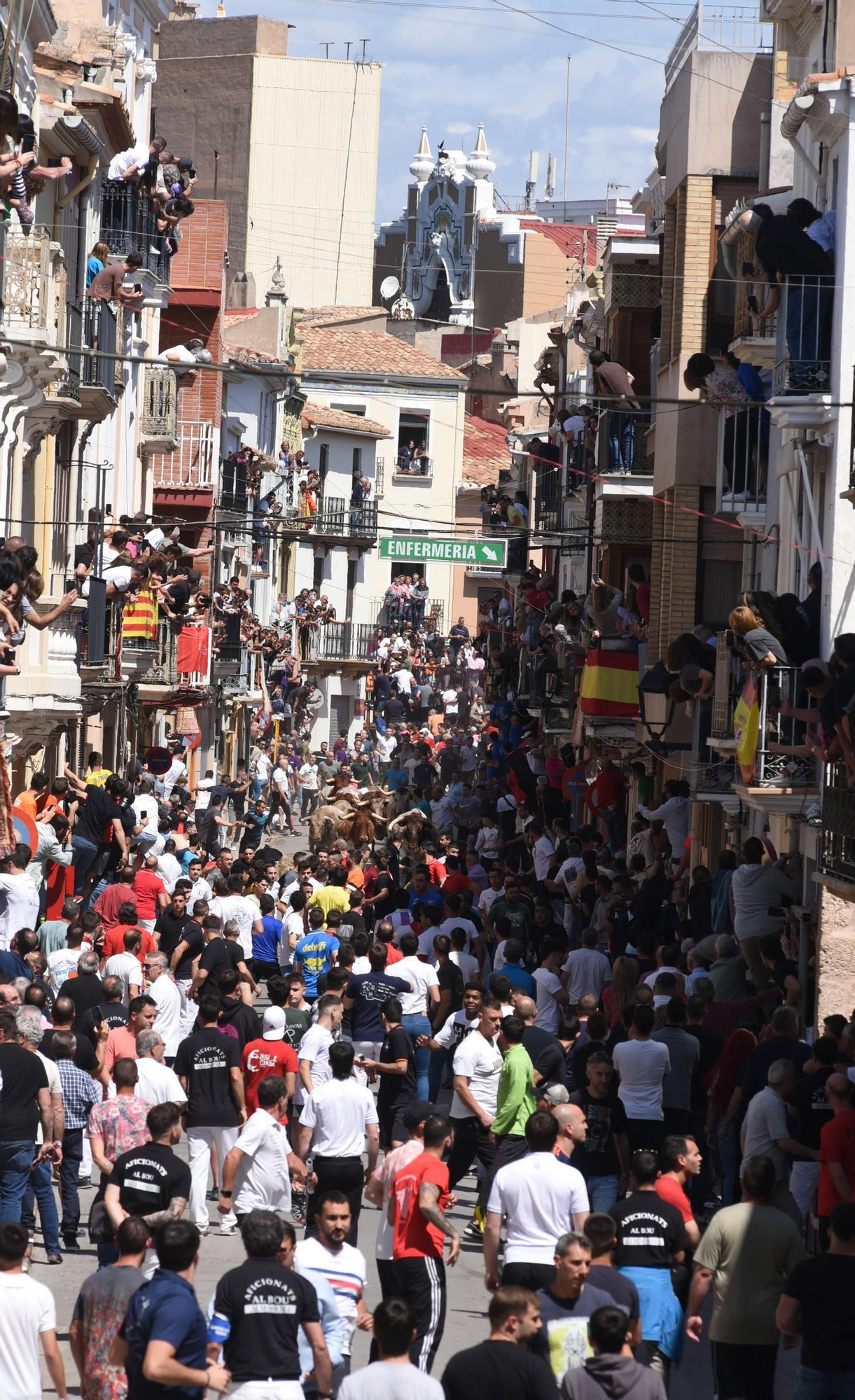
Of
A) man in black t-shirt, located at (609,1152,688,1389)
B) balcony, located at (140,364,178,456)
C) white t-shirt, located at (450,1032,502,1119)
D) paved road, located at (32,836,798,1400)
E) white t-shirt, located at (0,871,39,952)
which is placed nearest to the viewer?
man in black t-shirt, located at (609,1152,688,1389)

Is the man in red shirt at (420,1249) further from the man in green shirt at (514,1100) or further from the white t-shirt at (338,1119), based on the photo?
the man in green shirt at (514,1100)

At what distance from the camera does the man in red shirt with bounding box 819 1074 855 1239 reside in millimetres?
10797

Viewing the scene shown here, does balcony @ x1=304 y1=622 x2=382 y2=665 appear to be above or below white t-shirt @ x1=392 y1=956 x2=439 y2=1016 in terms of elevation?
below

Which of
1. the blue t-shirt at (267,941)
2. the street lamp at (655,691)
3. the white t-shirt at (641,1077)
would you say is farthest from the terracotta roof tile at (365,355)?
the white t-shirt at (641,1077)

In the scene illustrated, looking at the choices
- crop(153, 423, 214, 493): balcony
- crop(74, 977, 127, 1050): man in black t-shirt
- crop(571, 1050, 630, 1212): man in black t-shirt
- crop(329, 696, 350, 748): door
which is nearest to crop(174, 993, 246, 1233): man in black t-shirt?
crop(74, 977, 127, 1050): man in black t-shirt

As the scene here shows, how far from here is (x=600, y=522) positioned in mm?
33156

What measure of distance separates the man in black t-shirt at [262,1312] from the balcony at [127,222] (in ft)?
79.0

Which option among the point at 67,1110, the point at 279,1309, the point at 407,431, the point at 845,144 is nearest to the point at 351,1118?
the point at 67,1110

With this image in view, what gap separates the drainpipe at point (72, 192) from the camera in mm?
26844

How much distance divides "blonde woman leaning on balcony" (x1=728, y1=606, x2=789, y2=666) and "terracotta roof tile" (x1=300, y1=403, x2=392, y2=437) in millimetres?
48262

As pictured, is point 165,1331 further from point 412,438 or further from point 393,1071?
point 412,438

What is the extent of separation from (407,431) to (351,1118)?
62.3 metres

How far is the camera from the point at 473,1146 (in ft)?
44.9

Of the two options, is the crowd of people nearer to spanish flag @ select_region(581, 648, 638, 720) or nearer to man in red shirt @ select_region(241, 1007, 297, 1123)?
man in red shirt @ select_region(241, 1007, 297, 1123)
